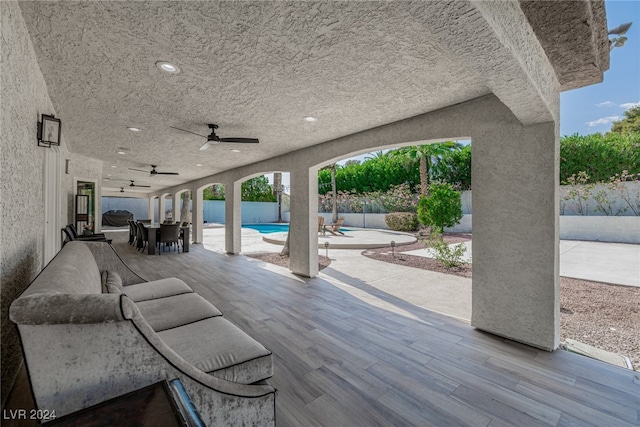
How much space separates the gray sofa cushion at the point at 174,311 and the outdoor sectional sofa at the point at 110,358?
1.27 ft

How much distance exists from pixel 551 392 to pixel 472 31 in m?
2.41

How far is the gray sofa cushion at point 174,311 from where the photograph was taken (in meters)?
1.83

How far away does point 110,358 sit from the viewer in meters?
0.99

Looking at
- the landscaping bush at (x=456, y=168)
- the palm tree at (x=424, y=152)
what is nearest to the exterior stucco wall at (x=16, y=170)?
the palm tree at (x=424, y=152)

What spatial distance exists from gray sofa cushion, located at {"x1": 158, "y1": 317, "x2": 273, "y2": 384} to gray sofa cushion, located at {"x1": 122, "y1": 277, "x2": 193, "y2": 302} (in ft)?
2.71

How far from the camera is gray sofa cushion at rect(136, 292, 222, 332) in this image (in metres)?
1.83

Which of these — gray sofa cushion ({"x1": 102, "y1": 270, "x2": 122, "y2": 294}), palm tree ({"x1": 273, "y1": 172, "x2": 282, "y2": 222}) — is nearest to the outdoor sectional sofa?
gray sofa cushion ({"x1": 102, "y1": 270, "x2": 122, "y2": 294})

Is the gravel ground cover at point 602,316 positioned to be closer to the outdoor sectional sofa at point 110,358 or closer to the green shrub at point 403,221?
the outdoor sectional sofa at point 110,358

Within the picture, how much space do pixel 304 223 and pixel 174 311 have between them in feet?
10.5

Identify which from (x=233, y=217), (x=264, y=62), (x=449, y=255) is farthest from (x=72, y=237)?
(x=449, y=255)

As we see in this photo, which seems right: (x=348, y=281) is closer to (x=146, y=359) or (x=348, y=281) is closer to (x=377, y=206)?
(x=146, y=359)

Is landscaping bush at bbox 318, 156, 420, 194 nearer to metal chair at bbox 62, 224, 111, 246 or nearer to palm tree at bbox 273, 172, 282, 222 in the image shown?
palm tree at bbox 273, 172, 282, 222

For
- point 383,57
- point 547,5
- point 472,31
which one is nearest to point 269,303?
point 383,57

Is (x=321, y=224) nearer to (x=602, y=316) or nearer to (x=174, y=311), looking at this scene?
(x=602, y=316)
